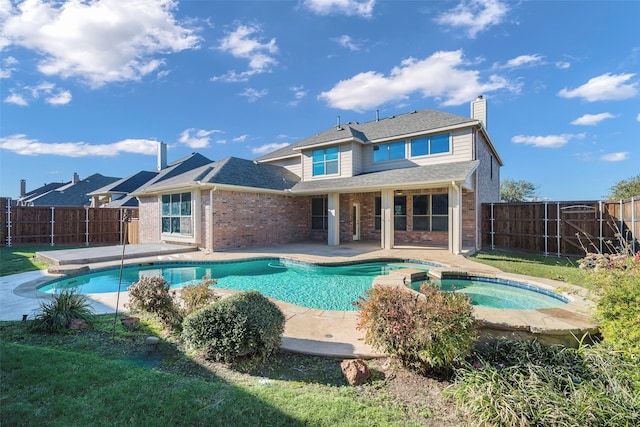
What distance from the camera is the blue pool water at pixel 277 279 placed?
7078mm

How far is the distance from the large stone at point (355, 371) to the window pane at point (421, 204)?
12.5 metres

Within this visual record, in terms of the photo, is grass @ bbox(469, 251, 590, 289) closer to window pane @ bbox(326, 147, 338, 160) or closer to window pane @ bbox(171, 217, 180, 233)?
window pane @ bbox(326, 147, 338, 160)

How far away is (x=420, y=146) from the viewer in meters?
14.6

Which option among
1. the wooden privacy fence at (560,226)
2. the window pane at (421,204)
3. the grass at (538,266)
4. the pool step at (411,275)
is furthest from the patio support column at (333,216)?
the wooden privacy fence at (560,226)

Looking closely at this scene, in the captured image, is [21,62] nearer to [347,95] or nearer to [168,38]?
[168,38]

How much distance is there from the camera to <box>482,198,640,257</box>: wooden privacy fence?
1007cm

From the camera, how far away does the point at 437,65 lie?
508 inches

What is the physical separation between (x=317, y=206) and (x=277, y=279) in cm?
929

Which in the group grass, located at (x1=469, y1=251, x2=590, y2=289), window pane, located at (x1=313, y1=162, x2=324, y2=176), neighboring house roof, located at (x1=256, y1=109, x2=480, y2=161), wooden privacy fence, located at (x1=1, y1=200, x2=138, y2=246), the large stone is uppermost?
neighboring house roof, located at (x1=256, y1=109, x2=480, y2=161)

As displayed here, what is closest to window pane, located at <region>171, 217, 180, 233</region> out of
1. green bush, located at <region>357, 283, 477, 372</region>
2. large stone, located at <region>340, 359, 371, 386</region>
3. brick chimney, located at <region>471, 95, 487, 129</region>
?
green bush, located at <region>357, 283, 477, 372</region>

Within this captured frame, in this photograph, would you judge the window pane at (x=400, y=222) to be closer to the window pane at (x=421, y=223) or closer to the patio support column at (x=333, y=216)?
the window pane at (x=421, y=223)

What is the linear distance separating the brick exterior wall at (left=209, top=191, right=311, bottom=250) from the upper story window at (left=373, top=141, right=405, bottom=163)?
16.4 feet

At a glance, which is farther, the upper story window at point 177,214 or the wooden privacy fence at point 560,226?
the upper story window at point 177,214

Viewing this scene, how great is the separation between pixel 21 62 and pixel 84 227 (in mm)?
11900
